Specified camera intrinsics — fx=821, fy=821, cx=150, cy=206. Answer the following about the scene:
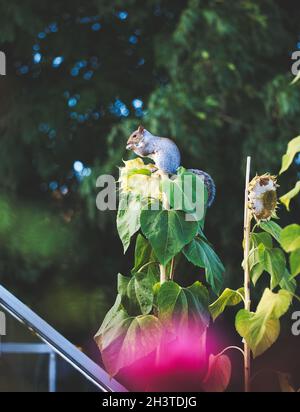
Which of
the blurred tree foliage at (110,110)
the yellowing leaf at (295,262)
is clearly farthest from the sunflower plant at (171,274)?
the blurred tree foliage at (110,110)

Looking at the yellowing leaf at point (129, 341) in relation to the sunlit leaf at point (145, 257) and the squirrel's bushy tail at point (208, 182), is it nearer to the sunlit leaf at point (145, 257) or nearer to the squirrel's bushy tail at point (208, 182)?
the sunlit leaf at point (145, 257)

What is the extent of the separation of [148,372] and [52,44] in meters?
3.54

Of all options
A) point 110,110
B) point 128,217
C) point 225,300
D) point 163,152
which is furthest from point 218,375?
point 110,110

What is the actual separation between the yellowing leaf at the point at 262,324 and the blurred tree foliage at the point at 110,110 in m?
2.85

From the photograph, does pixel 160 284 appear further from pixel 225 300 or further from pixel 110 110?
pixel 110 110

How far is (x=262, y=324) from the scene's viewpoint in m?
0.87

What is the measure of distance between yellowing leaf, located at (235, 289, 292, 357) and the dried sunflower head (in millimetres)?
114

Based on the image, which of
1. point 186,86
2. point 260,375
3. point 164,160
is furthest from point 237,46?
point 260,375

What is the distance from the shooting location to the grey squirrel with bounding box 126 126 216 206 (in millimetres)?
1115

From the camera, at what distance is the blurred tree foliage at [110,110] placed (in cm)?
388

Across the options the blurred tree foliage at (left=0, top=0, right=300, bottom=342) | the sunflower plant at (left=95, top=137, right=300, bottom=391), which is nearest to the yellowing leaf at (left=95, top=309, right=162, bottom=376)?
the sunflower plant at (left=95, top=137, right=300, bottom=391)

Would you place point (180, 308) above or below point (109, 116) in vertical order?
below

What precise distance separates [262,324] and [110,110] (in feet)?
11.3
